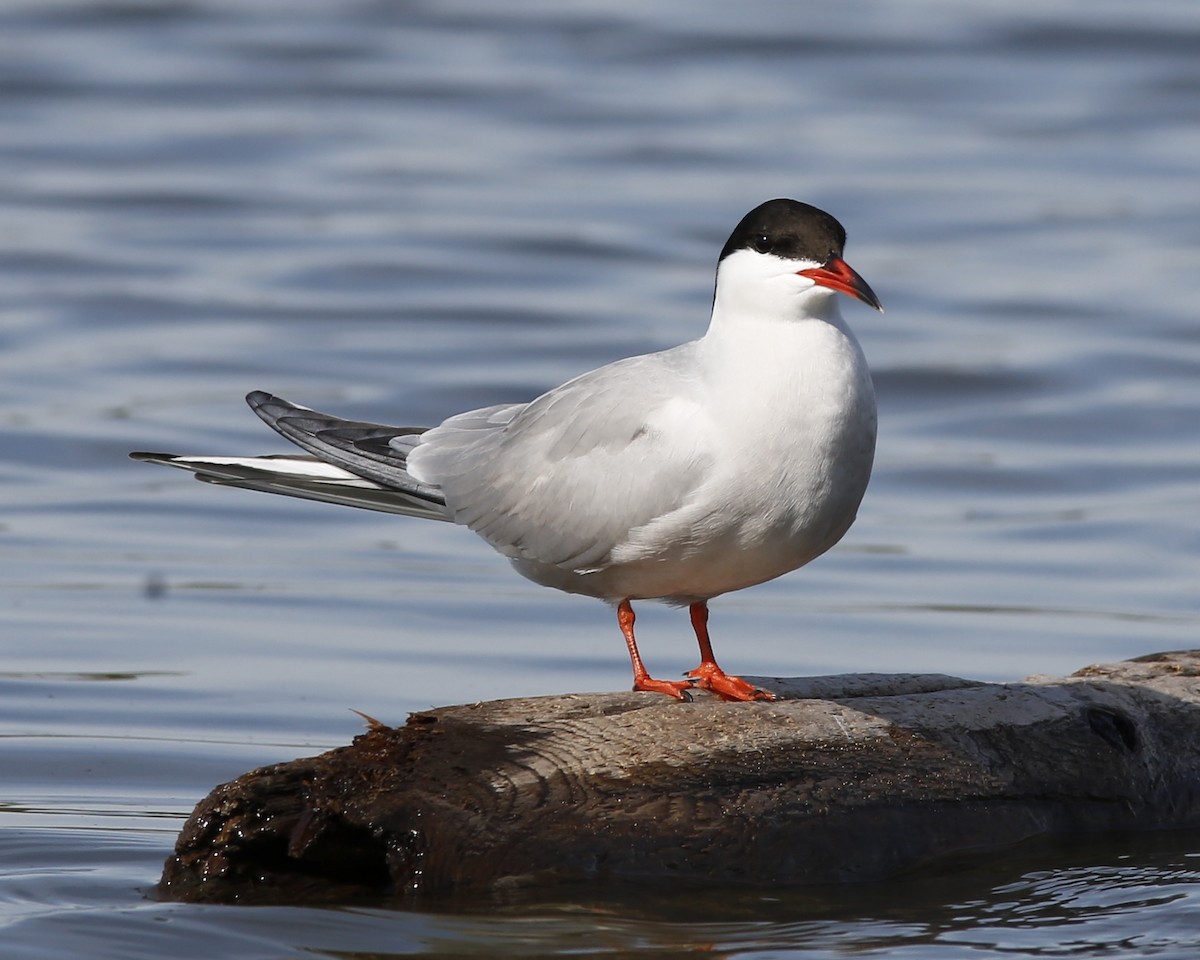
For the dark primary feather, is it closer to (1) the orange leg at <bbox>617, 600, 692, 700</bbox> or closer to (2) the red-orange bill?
(1) the orange leg at <bbox>617, 600, 692, 700</bbox>

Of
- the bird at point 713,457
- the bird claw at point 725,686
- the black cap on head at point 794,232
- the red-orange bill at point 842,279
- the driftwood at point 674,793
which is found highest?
the black cap on head at point 794,232

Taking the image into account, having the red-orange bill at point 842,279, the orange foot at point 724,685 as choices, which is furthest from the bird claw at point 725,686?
the red-orange bill at point 842,279

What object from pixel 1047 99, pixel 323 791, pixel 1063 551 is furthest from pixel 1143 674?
pixel 1047 99

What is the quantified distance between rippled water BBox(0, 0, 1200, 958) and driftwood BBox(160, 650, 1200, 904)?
0.11 m

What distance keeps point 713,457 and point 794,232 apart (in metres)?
0.61

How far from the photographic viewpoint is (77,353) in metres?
12.5

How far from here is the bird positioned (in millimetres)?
5293

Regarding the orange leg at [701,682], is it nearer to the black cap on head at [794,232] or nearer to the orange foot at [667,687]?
the orange foot at [667,687]

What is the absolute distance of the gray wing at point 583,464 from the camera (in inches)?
215

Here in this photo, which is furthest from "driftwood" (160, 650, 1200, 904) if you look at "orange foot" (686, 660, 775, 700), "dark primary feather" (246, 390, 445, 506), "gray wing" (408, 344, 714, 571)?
"dark primary feather" (246, 390, 445, 506)

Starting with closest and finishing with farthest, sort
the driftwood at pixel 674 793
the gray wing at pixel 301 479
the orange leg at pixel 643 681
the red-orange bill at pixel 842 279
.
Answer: the driftwood at pixel 674 793 → the red-orange bill at pixel 842 279 → the orange leg at pixel 643 681 → the gray wing at pixel 301 479

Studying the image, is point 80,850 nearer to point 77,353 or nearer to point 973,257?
point 77,353

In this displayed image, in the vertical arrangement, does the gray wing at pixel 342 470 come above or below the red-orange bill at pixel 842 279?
below

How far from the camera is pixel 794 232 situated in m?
5.42
